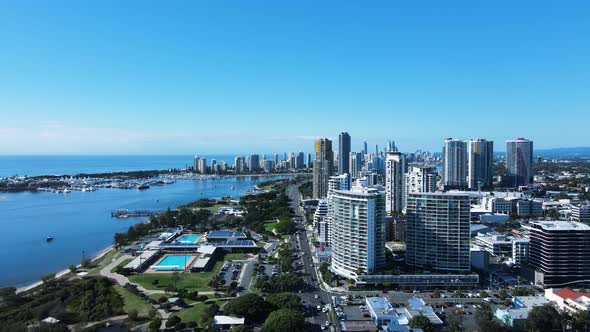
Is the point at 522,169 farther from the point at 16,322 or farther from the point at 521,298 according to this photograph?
the point at 16,322

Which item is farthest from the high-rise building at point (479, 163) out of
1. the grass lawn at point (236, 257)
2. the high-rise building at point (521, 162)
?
the grass lawn at point (236, 257)

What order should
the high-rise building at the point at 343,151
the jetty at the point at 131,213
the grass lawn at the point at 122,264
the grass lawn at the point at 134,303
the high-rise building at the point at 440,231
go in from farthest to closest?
1. the high-rise building at the point at 343,151
2. the jetty at the point at 131,213
3. the grass lawn at the point at 122,264
4. the high-rise building at the point at 440,231
5. the grass lawn at the point at 134,303

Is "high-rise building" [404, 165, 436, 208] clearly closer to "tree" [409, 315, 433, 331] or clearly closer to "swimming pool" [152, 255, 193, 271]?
"swimming pool" [152, 255, 193, 271]

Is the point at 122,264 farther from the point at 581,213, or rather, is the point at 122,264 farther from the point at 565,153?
the point at 565,153

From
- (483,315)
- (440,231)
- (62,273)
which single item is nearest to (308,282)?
(440,231)

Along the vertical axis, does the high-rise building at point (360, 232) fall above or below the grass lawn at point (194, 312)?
above

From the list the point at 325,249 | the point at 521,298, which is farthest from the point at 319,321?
the point at 325,249

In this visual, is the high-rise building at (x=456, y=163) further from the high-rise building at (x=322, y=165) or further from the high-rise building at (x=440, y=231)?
the high-rise building at (x=440, y=231)

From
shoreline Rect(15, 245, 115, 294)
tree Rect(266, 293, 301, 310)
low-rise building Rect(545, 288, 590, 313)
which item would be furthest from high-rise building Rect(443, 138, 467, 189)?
tree Rect(266, 293, 301, 310)
